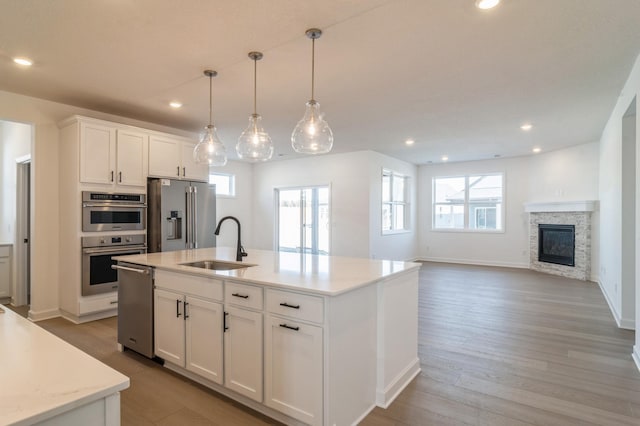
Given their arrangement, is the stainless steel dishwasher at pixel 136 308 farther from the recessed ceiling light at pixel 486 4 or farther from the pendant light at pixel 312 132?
the recessed ceiling light at pixel 486 4

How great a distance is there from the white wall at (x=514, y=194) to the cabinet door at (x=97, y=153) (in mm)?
7469

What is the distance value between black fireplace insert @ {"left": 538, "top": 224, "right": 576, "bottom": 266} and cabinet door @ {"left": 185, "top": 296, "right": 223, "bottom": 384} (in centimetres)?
730

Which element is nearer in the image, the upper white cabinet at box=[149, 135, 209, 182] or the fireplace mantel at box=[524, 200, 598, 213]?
the upper white cabinet at box=[149, 135, 209, 182]

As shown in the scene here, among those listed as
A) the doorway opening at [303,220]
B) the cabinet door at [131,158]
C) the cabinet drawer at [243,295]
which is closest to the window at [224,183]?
the doorway opening at [303,220]

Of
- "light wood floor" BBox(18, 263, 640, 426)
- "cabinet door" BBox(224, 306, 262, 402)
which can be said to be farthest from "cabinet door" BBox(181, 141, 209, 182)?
"cabinet door" BBox(224, 306, 262, 402)

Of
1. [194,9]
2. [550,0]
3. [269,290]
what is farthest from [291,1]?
[269,290]

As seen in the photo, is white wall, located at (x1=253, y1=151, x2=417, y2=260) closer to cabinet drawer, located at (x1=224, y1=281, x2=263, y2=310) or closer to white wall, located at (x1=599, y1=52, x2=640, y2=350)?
white wall, located at (x1=599, y1=52, x2=640, y2=350)

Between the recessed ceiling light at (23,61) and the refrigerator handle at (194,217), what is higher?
the recessed ceiling light at (23,61)

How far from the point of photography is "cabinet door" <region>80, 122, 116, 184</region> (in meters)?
3.95

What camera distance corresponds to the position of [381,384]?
2299 mm

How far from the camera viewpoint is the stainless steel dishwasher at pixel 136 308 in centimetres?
290

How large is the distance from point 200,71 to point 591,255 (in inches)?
295

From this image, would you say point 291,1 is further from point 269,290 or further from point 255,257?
point 255,257

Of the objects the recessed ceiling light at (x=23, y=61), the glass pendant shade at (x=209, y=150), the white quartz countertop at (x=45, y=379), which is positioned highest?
the recessed ceiling light at (x=23, y=61)
